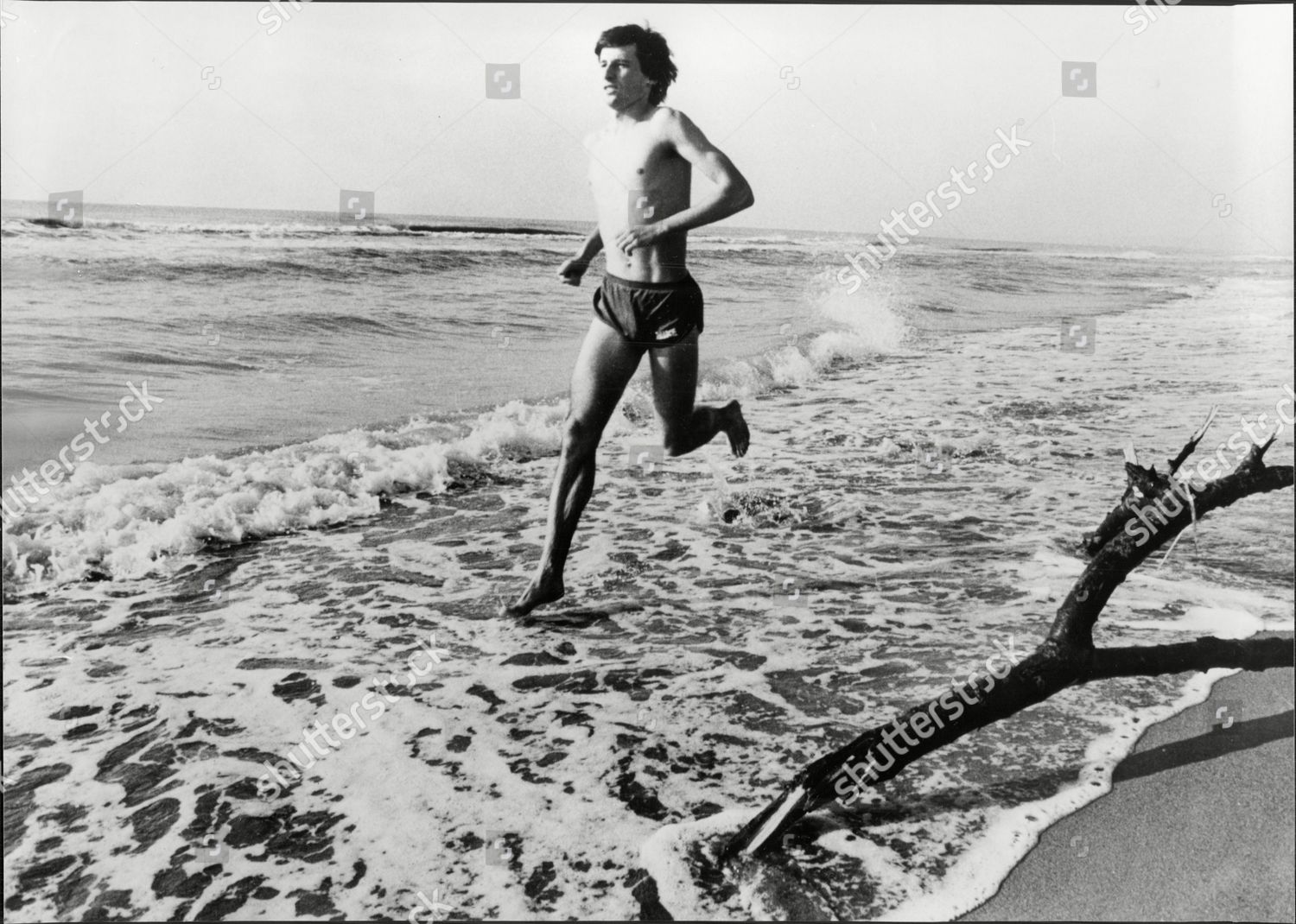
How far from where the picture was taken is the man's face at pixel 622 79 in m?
2.49

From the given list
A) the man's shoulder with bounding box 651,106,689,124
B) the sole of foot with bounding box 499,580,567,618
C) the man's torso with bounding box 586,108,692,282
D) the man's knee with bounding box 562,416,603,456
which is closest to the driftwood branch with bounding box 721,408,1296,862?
the sole of foot with bounding box 499,580,567,618

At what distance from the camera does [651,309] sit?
2.56 m

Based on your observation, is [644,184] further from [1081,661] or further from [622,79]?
[1081,661]

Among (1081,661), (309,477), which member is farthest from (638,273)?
(1081,661)

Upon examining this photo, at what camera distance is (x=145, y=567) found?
2.61 metres

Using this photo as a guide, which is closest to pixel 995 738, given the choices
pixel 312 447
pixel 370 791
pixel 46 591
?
pixel 370 791

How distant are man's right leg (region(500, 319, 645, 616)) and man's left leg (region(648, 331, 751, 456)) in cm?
8

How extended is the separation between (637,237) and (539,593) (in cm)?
102

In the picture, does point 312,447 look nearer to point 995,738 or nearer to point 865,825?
point 865,825

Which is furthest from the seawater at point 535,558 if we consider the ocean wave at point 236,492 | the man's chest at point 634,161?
the man's chest at point 634,161

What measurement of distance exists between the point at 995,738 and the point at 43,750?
96.2 inches

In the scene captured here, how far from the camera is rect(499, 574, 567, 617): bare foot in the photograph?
8.76ft

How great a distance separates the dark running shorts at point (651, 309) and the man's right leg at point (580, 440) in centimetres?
4

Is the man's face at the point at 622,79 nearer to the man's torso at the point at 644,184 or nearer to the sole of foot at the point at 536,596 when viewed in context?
the man's torso at the point at 644,184
